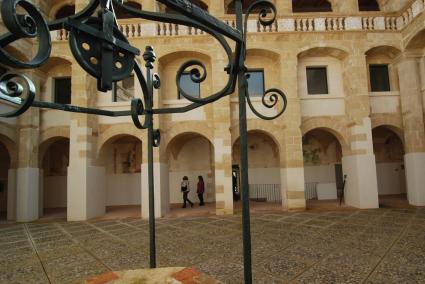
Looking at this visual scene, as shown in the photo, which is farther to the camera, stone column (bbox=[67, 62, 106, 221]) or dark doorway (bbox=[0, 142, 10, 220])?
dark doorway (bbox=[0, 142, 10, 220])

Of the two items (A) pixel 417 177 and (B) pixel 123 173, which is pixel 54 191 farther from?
(A) pixel 417 177

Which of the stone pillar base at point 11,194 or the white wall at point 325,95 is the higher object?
the white wall at point 325,95

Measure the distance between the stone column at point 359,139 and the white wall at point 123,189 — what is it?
11.3 meters

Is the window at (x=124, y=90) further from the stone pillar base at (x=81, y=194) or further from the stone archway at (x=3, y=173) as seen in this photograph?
the stone archway at (x=3, y=173)

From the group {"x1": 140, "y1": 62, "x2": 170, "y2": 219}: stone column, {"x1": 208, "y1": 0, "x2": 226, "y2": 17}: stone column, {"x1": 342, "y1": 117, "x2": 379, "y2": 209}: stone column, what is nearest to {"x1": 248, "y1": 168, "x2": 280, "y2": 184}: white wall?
{"x1": 342, "y1": 117, "x2": 379, "y2": 209}: stone column

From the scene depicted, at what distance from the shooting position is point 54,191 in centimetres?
1617

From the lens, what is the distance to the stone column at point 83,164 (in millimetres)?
10929

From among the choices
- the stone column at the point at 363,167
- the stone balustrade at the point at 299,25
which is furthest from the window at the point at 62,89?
the stone column at the point at 363,167

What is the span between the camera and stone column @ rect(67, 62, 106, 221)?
10929 millimetres

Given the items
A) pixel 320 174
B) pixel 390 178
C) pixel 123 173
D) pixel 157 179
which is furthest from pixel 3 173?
pixel 390 178

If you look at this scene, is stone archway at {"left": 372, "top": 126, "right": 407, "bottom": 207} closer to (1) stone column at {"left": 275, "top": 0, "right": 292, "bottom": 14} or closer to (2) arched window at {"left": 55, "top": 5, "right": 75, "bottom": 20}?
(1) stone column at {"left": 275, "top": 0, "right": 292, "bottom": 14}

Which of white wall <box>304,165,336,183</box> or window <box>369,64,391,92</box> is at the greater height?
window <box>369,64,391,92</box>

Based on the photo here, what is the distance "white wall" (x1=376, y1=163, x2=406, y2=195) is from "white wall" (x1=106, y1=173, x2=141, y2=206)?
14.5 metres

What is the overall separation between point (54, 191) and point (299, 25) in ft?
51.6
